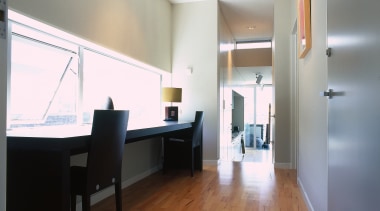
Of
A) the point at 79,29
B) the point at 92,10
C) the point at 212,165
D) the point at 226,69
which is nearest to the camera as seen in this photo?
the point at 79,29

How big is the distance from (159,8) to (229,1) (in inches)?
48.9

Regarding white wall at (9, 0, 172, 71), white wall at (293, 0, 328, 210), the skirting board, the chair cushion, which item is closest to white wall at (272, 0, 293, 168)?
the skirting board

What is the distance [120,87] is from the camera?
369 cm

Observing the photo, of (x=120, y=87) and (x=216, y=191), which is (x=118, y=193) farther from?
(x=120, y=87)

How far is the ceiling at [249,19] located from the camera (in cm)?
488

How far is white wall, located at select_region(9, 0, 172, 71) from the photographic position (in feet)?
7.18

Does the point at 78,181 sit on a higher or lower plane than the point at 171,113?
lower

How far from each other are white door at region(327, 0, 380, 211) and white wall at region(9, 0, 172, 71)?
6.51 feet

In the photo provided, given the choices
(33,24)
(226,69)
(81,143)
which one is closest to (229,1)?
(226,69)

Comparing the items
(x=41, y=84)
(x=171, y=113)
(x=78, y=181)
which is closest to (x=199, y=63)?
(x=171, y=113)

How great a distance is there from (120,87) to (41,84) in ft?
4.31

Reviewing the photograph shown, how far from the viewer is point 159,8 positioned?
446 centimetres

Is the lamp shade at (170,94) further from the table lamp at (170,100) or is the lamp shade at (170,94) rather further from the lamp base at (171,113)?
the lamp base at (171,113)

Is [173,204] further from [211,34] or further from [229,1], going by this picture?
[229,1]
